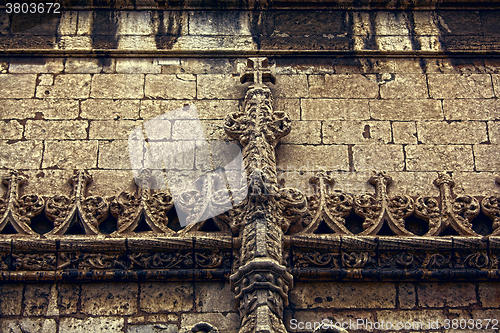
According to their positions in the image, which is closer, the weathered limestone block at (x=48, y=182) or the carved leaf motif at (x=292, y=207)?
the carved leaf motif at (x=292, y=207)

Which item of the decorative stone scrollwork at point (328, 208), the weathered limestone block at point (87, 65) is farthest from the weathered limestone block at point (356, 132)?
the weathered limestone block at point (87, 65)

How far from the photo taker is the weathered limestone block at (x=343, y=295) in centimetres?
686

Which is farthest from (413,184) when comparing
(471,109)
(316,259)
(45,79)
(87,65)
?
(45,79)

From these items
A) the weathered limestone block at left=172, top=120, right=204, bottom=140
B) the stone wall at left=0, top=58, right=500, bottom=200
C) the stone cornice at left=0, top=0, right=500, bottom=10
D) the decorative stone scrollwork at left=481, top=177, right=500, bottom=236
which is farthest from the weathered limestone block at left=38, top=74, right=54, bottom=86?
the decorative stone scrollwork at left=481, top=177, right=500, bottom=236

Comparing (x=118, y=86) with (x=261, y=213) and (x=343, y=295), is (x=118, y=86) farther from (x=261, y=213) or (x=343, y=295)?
(x=343, y=295)

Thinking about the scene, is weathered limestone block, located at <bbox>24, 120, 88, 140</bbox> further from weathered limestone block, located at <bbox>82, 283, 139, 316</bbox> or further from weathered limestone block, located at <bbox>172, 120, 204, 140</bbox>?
weathered limestone block, located at <bbox>82, 283, 139, 316</bbox>

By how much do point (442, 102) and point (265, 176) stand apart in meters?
2.45

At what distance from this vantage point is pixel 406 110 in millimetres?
8344

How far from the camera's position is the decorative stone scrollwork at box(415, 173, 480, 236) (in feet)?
23.8

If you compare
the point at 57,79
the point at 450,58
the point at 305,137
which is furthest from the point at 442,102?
the point at 57,79

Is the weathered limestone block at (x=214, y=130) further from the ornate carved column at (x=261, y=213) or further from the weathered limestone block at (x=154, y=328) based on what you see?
the weathered limestone block at (x=154, y=328)

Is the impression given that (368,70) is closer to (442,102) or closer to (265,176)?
(442,102)

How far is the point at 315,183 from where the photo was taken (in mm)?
7645

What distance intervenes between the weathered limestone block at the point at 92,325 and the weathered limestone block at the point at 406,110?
3.44m
